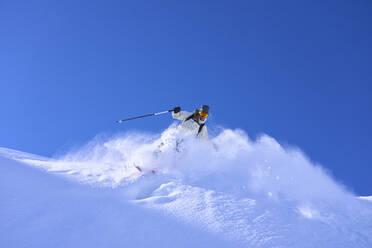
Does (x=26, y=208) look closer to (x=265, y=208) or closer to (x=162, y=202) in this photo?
(x=162, y=202)

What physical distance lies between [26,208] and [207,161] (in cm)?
508

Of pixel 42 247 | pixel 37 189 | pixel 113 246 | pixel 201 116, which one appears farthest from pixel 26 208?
pixel 201 116

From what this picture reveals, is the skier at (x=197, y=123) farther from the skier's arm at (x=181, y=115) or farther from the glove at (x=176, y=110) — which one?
the glove at (x=176, y=110)

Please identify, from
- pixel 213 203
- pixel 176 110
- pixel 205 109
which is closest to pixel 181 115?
pixel 176 110

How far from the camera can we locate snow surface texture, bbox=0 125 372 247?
3.60 metres

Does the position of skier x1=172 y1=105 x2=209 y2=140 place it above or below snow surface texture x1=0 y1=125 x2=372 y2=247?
above

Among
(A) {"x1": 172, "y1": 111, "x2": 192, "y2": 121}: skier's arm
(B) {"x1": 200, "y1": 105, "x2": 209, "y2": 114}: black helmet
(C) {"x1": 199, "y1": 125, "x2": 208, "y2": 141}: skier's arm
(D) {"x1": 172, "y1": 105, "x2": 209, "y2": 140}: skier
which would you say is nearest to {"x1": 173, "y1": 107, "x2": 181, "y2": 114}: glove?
(A) {"x1": 172, "y1": 111, "x2": 192, "y2": 121}: skier's arm

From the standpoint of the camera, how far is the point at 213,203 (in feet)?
15.6

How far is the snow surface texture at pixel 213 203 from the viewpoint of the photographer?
3604mm

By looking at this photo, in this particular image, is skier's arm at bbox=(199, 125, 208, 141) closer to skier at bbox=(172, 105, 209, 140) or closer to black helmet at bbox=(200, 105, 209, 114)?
skier at bbox=(172, 105, 209, 140)

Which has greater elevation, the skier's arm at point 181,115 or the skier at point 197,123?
the skier's arm at point 181,115

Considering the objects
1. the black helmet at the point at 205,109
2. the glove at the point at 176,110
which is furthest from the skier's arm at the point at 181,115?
the black helmet at the point at 205,109

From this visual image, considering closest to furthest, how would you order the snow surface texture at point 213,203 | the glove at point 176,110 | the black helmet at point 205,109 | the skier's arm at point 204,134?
the snow surface texture at point 213,203
the black helmet at point 205,109
the skier's arm at point 204,134
the glove at point 176,110

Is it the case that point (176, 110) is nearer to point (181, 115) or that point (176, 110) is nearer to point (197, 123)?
point (181, 115)
